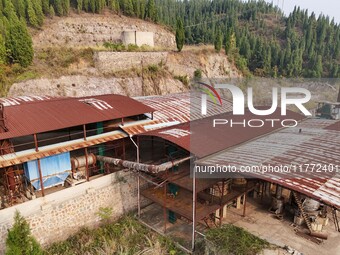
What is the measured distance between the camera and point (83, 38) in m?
47.8

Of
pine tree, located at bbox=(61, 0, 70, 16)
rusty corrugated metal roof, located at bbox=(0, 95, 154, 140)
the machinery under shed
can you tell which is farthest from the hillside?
rusty corrugated metal roof, located at bbox=(0, 95, 154, 140)

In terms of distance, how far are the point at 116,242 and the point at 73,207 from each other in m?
2.89

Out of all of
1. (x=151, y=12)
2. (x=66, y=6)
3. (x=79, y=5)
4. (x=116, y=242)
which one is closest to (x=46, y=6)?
(x=66, y=6)

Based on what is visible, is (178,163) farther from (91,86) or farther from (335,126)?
(91,86)

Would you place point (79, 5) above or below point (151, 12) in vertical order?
above

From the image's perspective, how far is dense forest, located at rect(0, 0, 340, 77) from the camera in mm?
34150

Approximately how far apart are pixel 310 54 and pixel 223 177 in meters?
83.2

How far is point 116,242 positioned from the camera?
14.0 m

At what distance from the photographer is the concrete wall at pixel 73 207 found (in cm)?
1252

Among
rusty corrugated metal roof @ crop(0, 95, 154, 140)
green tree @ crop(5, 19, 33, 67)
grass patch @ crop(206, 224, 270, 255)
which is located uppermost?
green tree @ crop(5, 19, 33, 67)

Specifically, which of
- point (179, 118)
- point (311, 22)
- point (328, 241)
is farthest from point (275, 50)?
point (328, 241)

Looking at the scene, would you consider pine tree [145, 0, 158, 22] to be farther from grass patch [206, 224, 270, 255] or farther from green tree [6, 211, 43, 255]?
green tree [6, 211, 43, 255]

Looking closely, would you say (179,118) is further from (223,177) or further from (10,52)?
(10,52)

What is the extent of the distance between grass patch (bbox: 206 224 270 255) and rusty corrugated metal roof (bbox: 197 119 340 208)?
3683 mm
